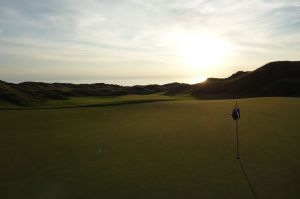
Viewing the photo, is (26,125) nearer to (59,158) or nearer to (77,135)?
(77,135)

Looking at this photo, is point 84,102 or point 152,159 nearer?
point 152,159

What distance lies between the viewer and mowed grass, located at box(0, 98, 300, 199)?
27.8 feet

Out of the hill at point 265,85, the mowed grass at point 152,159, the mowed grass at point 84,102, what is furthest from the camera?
the hill at point 265,85

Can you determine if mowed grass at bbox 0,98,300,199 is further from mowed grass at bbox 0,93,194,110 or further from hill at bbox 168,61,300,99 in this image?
hill at bbox 168,61,300,99

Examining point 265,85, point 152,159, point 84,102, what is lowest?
point 152,159

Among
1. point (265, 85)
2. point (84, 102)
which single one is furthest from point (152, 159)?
point (265, 85)

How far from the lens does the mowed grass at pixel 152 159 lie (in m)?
8.48

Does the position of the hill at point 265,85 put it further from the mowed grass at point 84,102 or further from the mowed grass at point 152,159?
the mowed grass at point 152,159

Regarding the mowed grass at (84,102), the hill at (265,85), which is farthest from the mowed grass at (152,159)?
the hill at (265,85)

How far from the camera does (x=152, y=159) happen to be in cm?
1130

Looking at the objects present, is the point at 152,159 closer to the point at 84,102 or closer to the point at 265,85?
the point at 84,102

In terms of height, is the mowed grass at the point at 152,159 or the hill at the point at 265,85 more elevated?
the hill at the point at 265,85

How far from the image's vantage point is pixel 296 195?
7.99m

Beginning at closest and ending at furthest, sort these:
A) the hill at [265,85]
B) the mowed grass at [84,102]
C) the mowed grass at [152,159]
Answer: the mowed grass at [152,159] < the mowed grass at [84,102] < the hill at [265,85]
